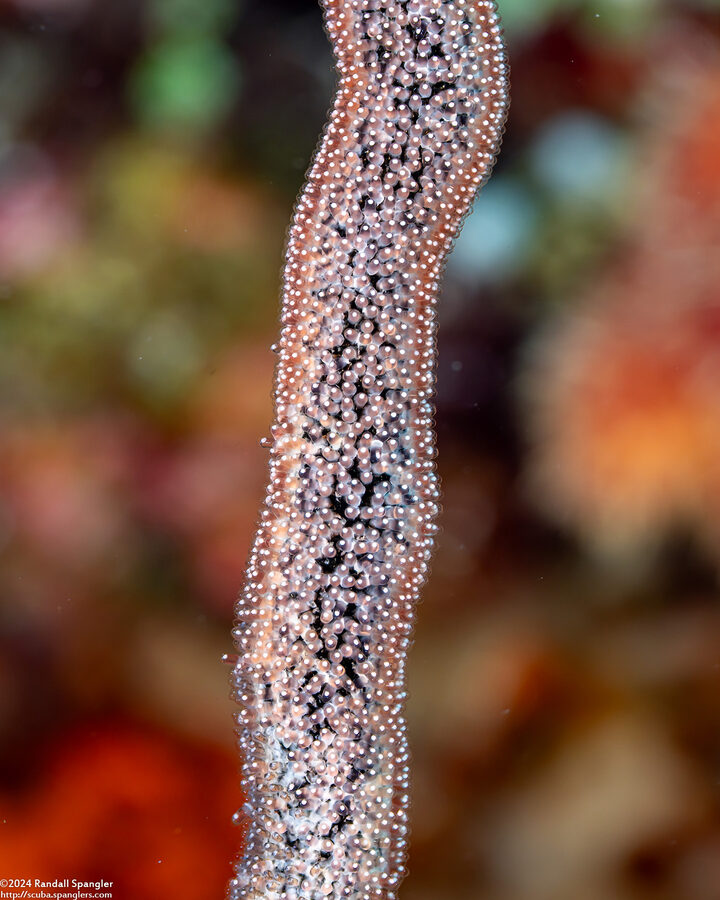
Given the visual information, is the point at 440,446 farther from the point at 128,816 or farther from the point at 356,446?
the point at 128,816

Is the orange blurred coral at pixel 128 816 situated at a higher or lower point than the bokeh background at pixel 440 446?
lower

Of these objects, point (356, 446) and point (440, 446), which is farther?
point (440, 446)

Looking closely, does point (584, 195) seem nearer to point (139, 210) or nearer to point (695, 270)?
point (695, 270)

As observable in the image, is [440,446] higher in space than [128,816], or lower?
higher

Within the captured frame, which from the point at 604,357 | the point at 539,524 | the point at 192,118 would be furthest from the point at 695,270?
the point at 192,118

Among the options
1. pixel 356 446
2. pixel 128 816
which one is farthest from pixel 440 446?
pixel 128 816
